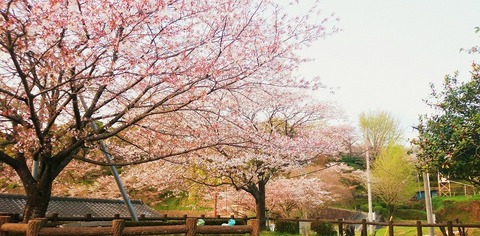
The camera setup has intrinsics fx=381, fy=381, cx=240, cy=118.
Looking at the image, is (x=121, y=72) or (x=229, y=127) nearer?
(x=121, y=72)

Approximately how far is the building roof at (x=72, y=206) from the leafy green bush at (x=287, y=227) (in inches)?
223

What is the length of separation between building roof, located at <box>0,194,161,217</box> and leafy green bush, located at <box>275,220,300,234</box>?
223 inches

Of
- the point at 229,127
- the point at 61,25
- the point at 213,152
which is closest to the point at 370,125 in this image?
the point at 213,152

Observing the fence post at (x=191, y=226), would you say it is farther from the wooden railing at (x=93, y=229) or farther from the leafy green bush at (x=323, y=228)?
the leafy green bush at (x=323, y=228)

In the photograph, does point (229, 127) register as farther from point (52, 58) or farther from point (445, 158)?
point (445, 158)

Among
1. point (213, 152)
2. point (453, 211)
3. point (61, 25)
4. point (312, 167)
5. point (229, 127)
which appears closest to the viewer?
point (61, 25)

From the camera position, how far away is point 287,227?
17281 millimetres

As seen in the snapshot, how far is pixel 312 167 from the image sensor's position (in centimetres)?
3028

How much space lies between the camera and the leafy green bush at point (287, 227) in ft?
56.2

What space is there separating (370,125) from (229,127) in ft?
86.6

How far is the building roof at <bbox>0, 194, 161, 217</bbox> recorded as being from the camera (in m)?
11.7

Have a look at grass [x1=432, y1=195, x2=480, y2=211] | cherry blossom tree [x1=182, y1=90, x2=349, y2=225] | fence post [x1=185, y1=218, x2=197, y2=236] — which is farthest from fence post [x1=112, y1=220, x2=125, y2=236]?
grass [x1=432, y1=195, x2=480, y2=211]

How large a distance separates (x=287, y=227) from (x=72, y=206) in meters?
9.13

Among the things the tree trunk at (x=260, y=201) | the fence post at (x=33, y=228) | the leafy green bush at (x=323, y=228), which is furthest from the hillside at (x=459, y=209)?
the fence post at (x=33, y=228)
